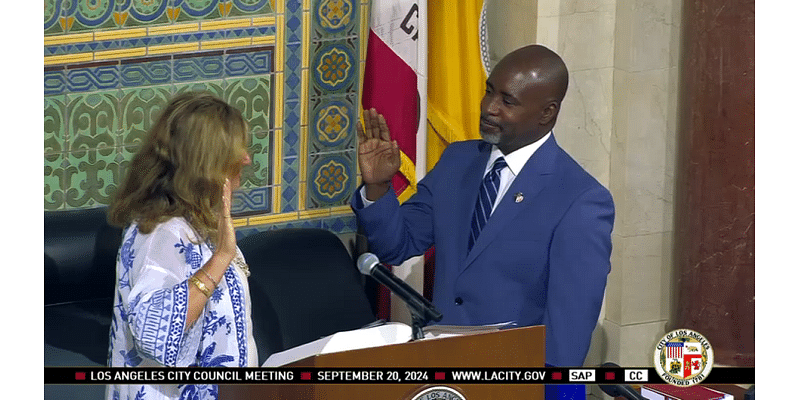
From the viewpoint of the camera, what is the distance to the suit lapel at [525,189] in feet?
11.9

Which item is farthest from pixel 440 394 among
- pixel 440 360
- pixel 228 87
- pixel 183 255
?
pixel 228 87

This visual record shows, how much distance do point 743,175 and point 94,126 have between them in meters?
1.97

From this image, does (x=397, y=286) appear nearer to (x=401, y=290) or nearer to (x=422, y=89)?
(x=401, y=290)

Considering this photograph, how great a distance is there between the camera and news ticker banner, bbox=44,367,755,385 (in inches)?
121

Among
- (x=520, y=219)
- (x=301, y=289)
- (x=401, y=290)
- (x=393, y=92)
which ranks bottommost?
(x=301, y=289)

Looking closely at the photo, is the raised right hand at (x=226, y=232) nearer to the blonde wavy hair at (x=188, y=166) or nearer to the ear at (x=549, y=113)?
the blonde wavy hair at (x=188, y=166)

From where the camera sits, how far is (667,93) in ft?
12.3

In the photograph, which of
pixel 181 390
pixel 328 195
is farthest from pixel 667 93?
pixel 181 390

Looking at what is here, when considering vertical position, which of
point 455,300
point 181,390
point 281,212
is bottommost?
point 181,390

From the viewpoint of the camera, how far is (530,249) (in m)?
3.62

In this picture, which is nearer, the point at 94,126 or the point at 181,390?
the point at 181,390

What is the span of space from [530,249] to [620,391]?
19.4 inches

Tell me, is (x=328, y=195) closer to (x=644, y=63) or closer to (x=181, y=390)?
(x=181, y=390)
